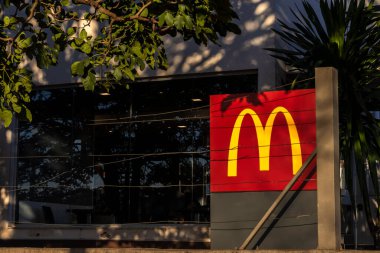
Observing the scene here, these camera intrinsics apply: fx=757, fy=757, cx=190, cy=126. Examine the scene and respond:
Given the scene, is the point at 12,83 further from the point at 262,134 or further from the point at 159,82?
the point at 159,82

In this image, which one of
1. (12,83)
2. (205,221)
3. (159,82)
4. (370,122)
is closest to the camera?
(12,83)

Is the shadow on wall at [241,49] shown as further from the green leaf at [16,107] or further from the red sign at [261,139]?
the green leaf at [16,107]

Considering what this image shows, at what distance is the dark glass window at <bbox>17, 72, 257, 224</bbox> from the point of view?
14914 mm

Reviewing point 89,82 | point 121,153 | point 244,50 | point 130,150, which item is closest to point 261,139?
point 89,82

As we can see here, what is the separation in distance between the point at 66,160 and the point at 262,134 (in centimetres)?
808

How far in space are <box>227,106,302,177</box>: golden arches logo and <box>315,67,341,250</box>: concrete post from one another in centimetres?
48

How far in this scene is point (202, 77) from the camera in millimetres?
15117

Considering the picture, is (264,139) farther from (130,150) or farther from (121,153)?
(121,153)

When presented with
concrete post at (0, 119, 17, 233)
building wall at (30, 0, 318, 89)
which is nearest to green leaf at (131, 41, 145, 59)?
building wall at (30, 0, 318, 89)

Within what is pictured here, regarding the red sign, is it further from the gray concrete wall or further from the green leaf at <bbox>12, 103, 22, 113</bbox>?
the green leaf at <bbox>12, 103, 22, 113</bbox>

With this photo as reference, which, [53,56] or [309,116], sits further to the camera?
[53,56]

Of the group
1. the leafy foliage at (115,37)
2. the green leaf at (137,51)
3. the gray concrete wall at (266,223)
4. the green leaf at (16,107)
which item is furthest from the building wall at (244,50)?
the green leaf at (16,107)

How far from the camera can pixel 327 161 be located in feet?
26.5

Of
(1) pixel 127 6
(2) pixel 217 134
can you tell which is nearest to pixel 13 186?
(1) pixel 127 6
